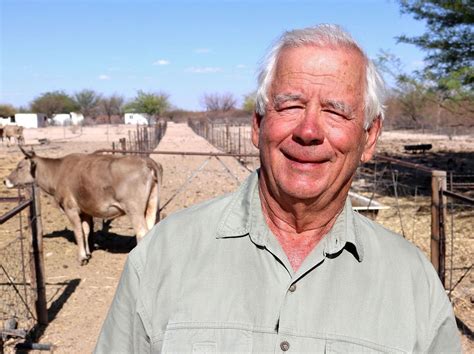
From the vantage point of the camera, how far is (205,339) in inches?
A: 62.8

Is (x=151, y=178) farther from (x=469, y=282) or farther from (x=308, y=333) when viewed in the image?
(x=308, y=333)

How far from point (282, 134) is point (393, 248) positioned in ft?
1.74

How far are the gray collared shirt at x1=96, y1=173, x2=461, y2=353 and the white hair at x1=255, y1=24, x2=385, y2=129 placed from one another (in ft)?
1.14

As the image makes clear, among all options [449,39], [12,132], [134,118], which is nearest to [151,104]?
[134,118]

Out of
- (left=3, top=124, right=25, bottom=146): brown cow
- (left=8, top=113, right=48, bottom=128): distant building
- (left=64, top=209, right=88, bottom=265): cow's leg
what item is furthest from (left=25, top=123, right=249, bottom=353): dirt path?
(left=8, top=113, right=48, bottom=128): distant building

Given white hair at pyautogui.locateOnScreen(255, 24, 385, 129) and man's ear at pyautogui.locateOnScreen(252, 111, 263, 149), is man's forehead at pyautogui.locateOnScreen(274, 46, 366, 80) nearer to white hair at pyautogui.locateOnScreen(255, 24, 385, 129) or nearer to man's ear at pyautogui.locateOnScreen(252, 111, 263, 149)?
white hair at pyautogui.locateOnScreen(255, 24, 385, 129)

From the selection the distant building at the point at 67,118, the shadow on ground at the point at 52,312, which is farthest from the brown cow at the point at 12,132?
the distant building at the point at 67,118

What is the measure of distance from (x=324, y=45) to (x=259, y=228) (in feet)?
2.02

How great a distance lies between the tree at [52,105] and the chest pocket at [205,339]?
91.8 metres

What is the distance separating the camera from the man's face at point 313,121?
1668mm

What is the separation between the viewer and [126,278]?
173 cm

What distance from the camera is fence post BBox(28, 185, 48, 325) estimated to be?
5680 mm

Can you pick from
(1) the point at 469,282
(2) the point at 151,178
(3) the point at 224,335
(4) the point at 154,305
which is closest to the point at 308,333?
(3) the point at 224,335

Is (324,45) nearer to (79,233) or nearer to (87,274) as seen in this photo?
(87,274)
